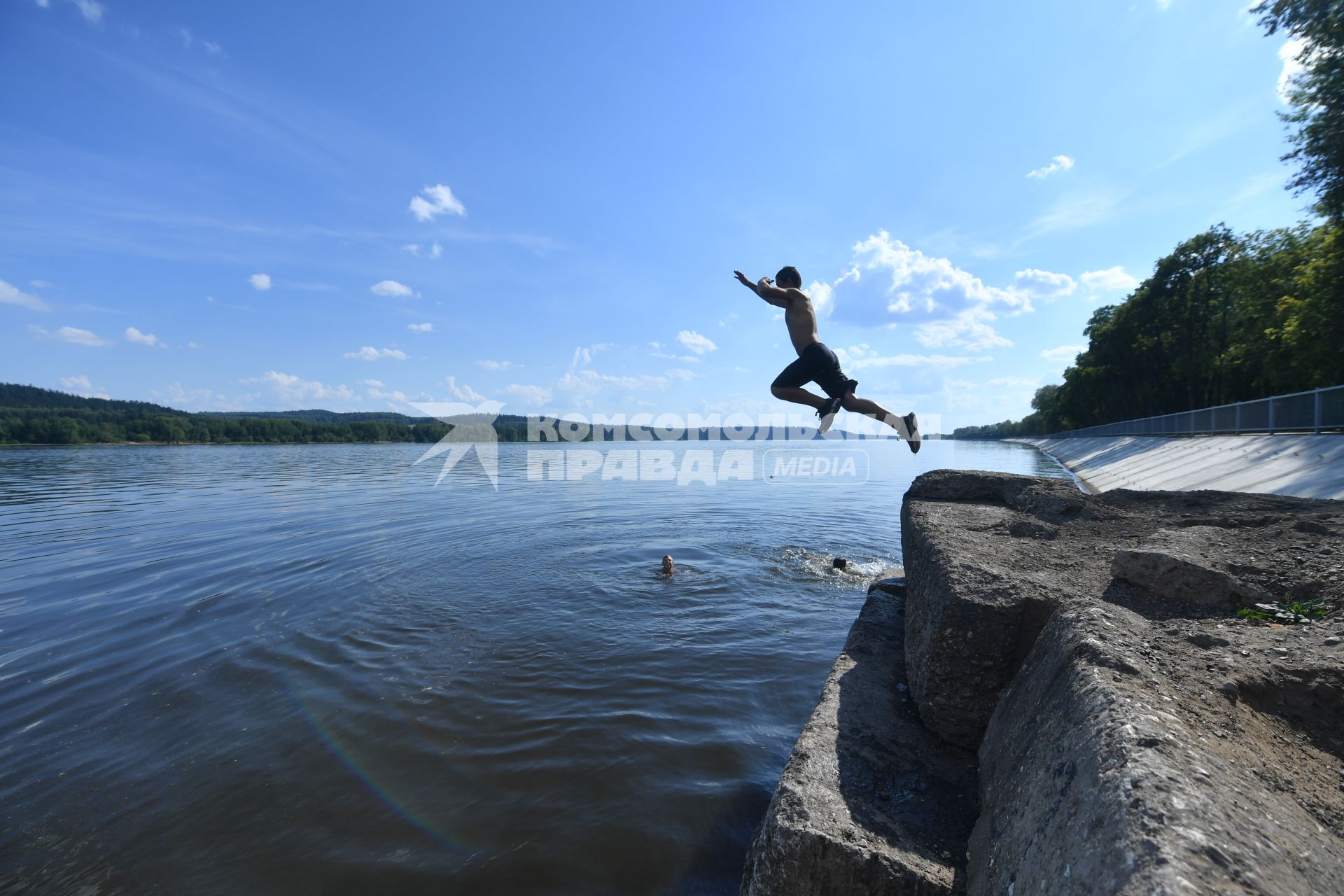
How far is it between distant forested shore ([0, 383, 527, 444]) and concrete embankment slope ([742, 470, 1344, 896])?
13367 centimetres

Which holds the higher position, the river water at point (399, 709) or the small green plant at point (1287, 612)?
the small green plant at point (1287, 612)

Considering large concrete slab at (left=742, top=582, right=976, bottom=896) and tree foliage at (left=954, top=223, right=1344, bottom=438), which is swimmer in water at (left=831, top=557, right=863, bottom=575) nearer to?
large concrete slab at (left=742, top=582, right=976, bottom=896)

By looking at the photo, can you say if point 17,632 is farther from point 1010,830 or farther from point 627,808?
point 1010,830

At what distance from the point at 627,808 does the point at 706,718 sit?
4.89ft

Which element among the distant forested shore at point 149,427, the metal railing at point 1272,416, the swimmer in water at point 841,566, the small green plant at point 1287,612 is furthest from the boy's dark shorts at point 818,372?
the distant forested shore at point 149,427

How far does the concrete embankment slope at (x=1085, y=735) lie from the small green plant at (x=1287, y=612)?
0.06 m

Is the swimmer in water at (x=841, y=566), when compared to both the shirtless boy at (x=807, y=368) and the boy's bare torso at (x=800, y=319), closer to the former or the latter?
the shirtless boy at (x=807, y=368)

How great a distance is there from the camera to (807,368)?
825 cm

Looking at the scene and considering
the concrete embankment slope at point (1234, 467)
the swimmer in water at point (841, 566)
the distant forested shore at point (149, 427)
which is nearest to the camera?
the swimmer in water at point (841, 566)

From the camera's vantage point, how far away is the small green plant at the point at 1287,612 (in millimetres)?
3039

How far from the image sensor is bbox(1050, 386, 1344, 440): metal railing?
54.0ft

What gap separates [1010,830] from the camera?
2.00 metres

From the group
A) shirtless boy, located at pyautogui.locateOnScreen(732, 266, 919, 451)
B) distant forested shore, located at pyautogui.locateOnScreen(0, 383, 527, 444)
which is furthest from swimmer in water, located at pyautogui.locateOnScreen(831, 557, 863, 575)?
distant forested shore, located at pyautogui.locateOnScreen(0, 383, 527, 444)

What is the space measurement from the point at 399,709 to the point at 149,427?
13997cm
